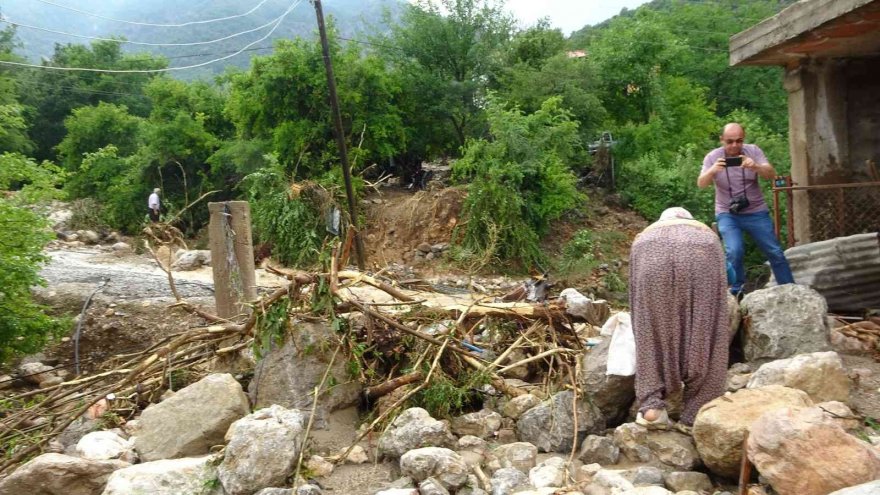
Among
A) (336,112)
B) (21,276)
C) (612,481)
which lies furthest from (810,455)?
(336,112)

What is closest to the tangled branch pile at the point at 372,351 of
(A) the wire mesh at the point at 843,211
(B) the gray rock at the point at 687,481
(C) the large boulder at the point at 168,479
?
(C) the large boulder at the point at 168,479

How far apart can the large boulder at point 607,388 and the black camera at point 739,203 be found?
6.08 feet

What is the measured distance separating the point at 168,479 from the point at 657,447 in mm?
2362

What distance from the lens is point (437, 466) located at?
3518 millimetres

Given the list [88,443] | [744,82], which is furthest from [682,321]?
[744,82]

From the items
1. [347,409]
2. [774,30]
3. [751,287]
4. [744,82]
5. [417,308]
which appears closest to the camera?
[347,409]

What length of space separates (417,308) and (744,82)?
950 inches

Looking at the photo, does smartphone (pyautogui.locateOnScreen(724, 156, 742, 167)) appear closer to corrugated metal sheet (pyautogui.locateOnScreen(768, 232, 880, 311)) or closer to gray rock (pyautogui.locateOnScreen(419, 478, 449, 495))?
corrugated metal sheet (pyautogui.locateOnScreen(768, 232, 880, 311))

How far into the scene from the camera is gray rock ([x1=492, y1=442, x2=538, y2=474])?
3.76m

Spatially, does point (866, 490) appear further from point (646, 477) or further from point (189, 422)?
point (189, 422)

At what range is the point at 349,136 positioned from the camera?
19.0 metres

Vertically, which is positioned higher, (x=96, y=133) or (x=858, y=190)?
(x=96, y=133)

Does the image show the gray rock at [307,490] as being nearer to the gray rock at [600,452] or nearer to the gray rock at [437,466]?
the gray rock at [437,466]

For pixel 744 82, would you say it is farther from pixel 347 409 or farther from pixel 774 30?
pixel 347 409
